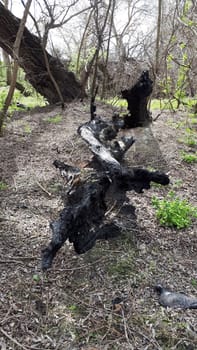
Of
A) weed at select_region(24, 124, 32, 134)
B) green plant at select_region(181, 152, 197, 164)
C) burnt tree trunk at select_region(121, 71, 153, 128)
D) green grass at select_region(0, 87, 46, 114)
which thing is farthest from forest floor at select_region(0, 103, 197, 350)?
green grass at select_region(0, 87, 46, 114)

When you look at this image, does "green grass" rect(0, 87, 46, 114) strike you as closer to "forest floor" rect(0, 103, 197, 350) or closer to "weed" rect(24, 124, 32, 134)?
"weed" rect(24, 124, 32, 134)

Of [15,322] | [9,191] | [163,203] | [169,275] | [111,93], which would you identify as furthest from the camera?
[111,93]

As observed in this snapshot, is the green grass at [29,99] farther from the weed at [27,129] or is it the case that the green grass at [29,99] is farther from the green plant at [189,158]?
the green plant at [189,158]

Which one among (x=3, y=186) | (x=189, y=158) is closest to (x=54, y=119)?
(x=189, y=158)

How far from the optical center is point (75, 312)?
219 centimetres

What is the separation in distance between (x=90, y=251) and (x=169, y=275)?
2.03 ft

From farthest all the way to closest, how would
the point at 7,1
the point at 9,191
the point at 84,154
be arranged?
the point at 7,1 → the point at 84,154 → the point at 9,191

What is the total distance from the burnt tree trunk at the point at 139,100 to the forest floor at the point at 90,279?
6.16ft

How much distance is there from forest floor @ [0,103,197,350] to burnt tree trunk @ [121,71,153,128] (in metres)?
1.88

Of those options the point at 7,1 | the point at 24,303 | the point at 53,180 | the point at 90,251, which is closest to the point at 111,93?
the point at 7,1

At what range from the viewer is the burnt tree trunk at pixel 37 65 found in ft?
22.8

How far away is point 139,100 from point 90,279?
12.4 ft

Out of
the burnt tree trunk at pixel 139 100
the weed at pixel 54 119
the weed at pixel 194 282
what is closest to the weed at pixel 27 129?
the weed at pixel 54 119

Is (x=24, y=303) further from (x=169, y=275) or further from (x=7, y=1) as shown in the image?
(x=7, y=1)
